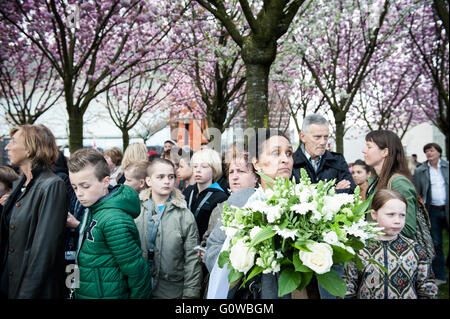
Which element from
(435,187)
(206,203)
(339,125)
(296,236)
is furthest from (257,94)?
(339,125)

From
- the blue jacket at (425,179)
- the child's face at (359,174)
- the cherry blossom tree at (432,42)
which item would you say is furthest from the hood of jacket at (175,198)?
the cherry blossom tree at (432,42)

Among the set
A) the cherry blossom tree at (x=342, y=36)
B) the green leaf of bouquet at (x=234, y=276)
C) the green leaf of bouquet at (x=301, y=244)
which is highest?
the cherry blossom tree at (x=342, y=36)

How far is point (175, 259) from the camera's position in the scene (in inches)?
116

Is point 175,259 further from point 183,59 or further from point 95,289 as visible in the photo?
point 183,59

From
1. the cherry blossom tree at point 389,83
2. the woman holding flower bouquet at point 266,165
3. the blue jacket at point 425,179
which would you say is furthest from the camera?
the cherry blossom tree at point 389,83

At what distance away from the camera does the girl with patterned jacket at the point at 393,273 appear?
2338 mm

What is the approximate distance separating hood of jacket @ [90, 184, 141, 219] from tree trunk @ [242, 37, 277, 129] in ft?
8.11

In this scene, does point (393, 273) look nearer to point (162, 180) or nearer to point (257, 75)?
point (162, 180)

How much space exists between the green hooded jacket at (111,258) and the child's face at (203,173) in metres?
1.32

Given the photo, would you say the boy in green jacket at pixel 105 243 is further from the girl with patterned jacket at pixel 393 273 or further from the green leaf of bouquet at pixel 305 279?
the girl with patterned jacket at pixel 393 273

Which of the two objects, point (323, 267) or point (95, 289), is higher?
point (323, 267)

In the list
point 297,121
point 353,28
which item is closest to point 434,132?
point 297,121

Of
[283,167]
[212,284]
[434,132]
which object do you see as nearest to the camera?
[212,284]

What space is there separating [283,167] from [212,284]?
33.4 inches
